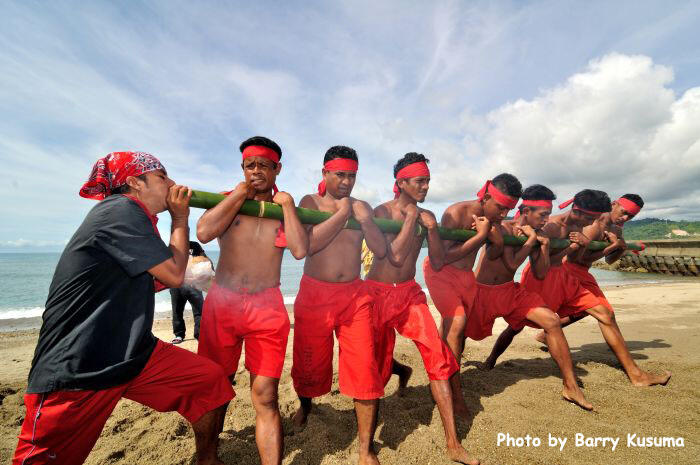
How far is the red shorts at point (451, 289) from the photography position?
360 centimetres

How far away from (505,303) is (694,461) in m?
1.87

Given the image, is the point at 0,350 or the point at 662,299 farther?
the point at 662,299

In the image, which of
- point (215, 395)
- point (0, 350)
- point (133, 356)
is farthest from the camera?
point (0, 350)

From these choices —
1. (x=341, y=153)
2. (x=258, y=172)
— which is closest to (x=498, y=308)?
(x=341, y=153)

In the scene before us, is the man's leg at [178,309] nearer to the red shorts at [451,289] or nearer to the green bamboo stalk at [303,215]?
the green bamboo stalk at [303,215]

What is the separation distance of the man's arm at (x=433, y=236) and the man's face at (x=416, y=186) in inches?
9.4

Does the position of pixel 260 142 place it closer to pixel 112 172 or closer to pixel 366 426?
pixel 112 172

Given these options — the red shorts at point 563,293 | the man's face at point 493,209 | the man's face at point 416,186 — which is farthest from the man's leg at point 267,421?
the red shorts at point 563,293

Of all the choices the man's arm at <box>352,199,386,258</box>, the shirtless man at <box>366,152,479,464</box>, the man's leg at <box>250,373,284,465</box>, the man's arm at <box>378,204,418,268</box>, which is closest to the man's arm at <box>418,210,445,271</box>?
the shirtless man at <box>366,152,479,464</box>

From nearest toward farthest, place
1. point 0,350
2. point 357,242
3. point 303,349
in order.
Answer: point 303,349
point 357,242
point 0,350

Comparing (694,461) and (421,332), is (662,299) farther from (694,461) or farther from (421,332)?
(421,332)

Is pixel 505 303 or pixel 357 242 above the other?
pixel 357 242

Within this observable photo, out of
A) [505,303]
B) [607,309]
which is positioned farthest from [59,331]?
[607,309]

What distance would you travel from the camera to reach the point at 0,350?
6484mm
